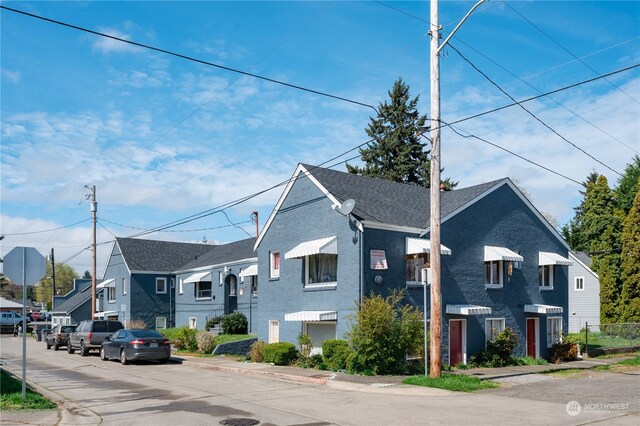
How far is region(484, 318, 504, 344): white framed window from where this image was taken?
25547 millimetres

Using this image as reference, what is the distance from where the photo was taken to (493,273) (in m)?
26.6

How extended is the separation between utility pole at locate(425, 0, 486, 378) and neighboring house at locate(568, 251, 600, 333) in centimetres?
3487

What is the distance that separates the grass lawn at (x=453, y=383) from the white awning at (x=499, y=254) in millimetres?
7483

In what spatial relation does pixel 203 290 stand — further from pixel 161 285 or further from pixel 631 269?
pixel 631 269

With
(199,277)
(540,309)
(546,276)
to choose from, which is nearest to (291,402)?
(540,309)

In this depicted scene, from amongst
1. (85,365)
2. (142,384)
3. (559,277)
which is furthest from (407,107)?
(142,384)

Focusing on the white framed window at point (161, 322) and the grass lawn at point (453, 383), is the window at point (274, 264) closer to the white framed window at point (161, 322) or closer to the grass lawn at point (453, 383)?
the grass lawn at point (453, 383)

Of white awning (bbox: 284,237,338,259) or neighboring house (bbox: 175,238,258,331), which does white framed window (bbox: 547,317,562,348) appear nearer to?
white awning (bbox: 284,237,338,259)

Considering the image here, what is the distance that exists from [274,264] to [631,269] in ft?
98.1

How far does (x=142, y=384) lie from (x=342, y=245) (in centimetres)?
865

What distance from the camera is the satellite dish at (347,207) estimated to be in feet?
73.3

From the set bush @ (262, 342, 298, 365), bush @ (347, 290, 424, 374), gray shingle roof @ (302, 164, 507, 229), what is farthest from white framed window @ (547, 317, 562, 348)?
bush @ (262, 342, 298, 365)

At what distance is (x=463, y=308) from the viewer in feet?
78.0

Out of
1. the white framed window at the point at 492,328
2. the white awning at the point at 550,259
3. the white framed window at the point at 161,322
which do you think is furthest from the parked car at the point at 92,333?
the white awning at the point at 550,259
